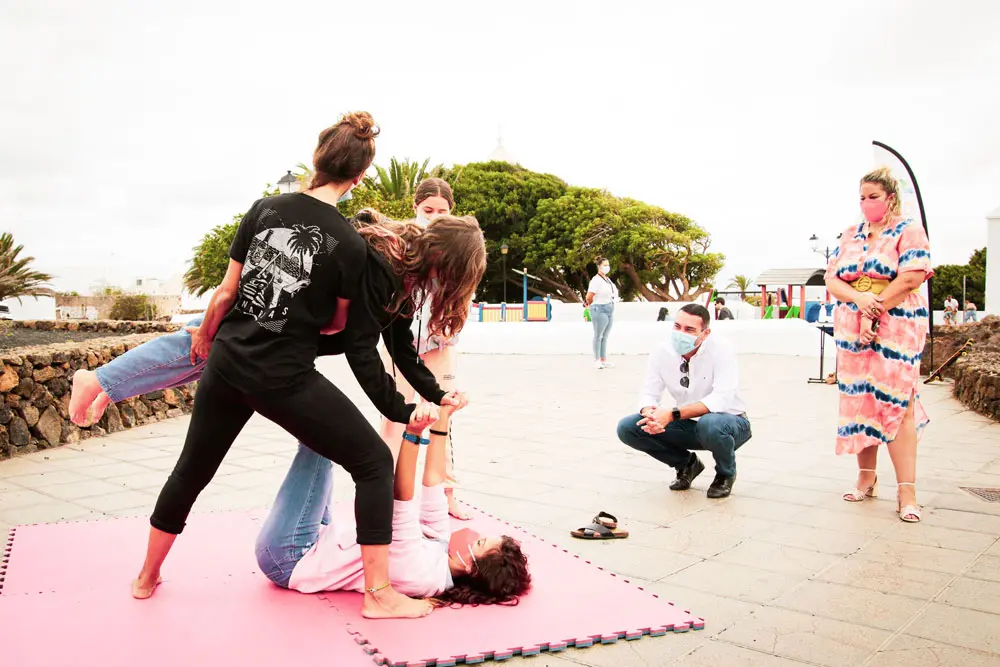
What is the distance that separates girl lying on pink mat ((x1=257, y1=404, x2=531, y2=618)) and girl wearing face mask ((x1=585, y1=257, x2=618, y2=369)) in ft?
36.3

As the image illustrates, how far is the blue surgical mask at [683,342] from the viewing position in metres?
5.09

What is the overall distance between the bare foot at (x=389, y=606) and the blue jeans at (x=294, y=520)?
0.39 metres

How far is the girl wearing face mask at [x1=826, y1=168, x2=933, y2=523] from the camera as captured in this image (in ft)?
15.7

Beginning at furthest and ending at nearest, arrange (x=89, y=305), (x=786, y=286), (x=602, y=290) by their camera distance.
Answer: (x=89, y=305)
(x=786, y=286)
(x=602, y=290)

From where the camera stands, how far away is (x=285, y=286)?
111 inches

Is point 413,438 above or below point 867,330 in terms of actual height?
below

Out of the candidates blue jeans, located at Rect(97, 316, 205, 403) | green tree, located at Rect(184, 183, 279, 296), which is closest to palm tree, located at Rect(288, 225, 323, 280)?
blue jeans, located at Rect(97, 316, 205, 403)

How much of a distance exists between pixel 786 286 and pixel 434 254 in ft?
119

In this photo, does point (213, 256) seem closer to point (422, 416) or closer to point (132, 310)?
point (132, 310)

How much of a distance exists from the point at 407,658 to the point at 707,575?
1.56 meters

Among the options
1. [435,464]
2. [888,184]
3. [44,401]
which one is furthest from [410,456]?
[44,401]

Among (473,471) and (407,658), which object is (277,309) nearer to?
(407,658)

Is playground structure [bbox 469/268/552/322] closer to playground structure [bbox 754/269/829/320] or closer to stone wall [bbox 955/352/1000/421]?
playground structure [bbox 754/269/829/320]

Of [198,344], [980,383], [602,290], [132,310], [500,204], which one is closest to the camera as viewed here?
[198,344]
